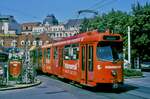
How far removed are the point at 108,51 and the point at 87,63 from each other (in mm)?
1645

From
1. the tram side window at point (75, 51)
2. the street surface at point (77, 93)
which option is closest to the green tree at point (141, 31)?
the tram side window at point (75, 51)

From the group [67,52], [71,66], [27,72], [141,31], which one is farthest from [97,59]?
[141,31]

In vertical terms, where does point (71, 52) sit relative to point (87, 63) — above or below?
above

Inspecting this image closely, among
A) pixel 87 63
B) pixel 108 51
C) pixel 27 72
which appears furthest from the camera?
pixel 27 72

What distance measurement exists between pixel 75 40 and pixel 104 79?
4.85 metres

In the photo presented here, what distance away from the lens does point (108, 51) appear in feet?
77.5

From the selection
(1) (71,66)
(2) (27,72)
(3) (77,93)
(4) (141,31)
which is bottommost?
(3) (77,93)

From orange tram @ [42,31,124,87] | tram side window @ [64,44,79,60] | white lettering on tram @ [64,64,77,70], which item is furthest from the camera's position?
white lettering on tram @ [64,64,77,70]

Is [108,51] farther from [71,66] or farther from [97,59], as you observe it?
[71,66]

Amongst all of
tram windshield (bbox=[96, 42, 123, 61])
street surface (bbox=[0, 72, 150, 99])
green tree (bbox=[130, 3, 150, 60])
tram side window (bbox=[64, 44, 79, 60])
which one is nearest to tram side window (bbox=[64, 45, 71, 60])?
tram side window (bbox=[64, 44, 79, 60])

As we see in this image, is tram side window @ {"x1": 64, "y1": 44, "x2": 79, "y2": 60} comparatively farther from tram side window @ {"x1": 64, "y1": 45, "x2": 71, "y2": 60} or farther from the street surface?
the street surface

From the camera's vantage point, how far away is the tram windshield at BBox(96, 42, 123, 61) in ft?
77.5

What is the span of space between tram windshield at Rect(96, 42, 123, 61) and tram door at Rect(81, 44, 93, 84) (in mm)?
635

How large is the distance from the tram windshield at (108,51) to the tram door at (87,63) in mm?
635
